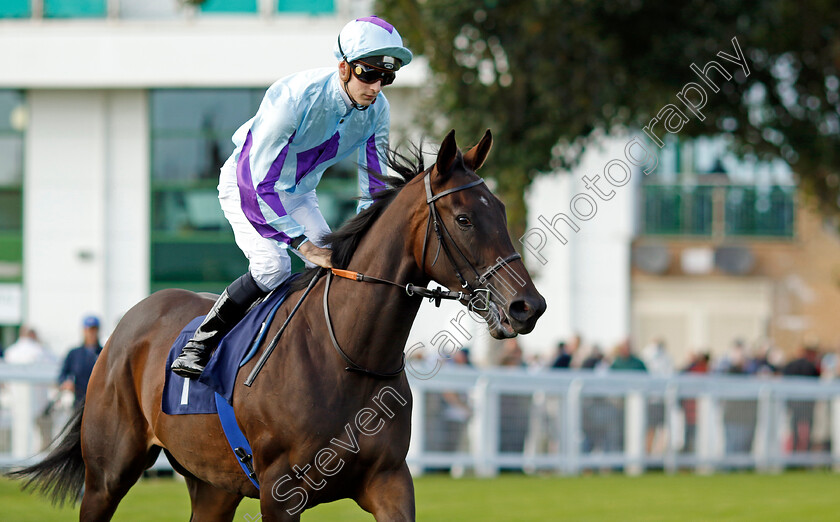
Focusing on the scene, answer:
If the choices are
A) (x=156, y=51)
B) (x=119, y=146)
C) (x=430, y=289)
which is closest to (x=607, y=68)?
(x=430, y=289)

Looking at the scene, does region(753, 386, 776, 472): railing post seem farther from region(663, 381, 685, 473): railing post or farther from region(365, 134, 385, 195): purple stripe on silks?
region(365, 134, 385, 195): purple stripe on silks

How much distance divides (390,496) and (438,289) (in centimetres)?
72

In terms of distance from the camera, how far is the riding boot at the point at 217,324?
398 cm

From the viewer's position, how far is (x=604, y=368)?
12.5 meters

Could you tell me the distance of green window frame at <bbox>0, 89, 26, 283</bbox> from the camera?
61.7 ft

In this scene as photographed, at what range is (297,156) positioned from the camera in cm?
398

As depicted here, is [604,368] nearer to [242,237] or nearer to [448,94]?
[448,94]

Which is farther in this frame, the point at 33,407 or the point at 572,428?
the point at 572,428

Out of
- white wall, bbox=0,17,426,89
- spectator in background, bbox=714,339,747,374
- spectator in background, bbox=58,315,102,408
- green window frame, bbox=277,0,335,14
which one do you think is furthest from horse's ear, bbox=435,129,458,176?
green window frame, bbox=277,0,335,14

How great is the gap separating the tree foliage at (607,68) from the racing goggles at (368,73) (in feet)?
23.8

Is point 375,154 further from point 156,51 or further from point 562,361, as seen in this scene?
point 156,51

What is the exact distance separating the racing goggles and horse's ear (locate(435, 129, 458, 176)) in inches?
17.5

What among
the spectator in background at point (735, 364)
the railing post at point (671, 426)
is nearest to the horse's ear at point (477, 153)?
the railing post at point (671, 426)

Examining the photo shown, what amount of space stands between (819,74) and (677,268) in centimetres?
790
